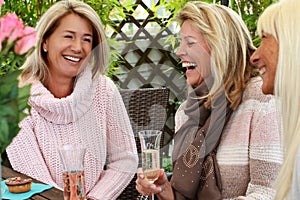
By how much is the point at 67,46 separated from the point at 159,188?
2.61 ft

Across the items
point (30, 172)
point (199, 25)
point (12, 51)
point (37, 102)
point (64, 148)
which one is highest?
point (12, 51)

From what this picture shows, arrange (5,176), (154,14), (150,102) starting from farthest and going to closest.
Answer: (154,14)
(150,102)
(5,176)

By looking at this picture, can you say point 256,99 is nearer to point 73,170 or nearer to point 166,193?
point 166,193

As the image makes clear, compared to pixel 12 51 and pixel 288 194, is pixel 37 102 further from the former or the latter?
pixel 12 51

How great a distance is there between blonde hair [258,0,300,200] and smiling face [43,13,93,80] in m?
1.07

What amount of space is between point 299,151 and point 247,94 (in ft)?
1.94

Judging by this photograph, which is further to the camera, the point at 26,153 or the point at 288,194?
the point at 26,153

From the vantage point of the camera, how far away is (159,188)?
191cm

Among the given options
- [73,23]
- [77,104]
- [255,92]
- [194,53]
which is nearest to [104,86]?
[77,104]

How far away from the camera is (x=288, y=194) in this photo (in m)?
1.42

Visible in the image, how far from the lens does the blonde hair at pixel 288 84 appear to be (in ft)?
4.70

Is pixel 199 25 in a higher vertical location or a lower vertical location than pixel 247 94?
higher

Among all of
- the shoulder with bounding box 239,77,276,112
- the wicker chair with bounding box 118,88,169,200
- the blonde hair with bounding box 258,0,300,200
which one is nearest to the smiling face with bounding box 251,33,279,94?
the blonde hair with bounding box 258,0,300,200

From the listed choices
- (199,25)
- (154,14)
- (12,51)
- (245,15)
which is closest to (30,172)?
(199,25)
